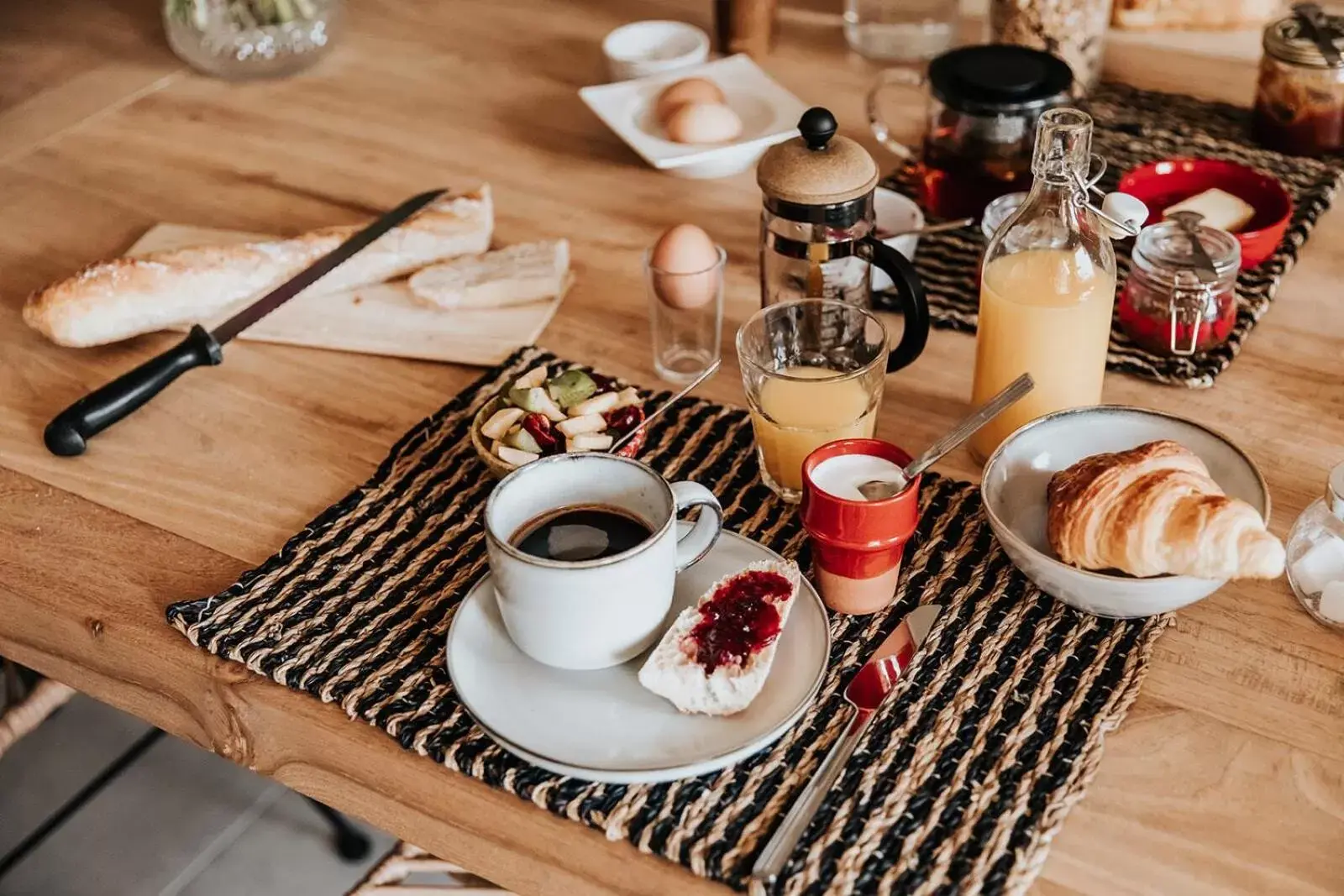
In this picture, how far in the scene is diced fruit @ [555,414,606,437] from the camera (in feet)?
3.37

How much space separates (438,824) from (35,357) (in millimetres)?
702

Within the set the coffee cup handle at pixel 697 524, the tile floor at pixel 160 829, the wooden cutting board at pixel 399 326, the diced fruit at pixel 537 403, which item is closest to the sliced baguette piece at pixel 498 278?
the wooden cutting board at pixel 399 326

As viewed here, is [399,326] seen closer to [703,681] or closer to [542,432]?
[542,432]

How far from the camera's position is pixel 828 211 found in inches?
40.9

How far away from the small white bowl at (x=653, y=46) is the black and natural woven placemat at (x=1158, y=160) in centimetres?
37

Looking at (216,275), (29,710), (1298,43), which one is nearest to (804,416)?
(216,275)

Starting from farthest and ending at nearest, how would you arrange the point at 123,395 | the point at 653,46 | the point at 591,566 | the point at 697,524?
the point at 653,46
the point at 123,395
the point at 697,524
the point at 591,566

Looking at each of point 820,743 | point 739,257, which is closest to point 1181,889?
point 820,743

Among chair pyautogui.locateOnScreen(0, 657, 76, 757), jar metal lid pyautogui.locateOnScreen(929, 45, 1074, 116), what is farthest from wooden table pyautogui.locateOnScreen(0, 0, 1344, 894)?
chair pyautogui.locateOnScreen(0, 657, 76, 757)

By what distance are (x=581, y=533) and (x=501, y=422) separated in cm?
22

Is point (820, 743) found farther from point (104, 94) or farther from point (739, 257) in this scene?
point (104, 94)

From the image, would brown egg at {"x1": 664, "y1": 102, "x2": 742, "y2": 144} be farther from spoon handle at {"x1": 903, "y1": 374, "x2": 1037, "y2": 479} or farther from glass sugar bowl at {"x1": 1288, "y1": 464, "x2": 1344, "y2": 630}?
glass sugar bowl at {"x1": 1288, "y1": 464, "x2": 1344, "y2": 630}

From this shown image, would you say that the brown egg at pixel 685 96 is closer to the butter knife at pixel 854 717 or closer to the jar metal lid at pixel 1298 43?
the jar metal lid at pixel 1298 43

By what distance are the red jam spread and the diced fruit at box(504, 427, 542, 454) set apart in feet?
0.73
